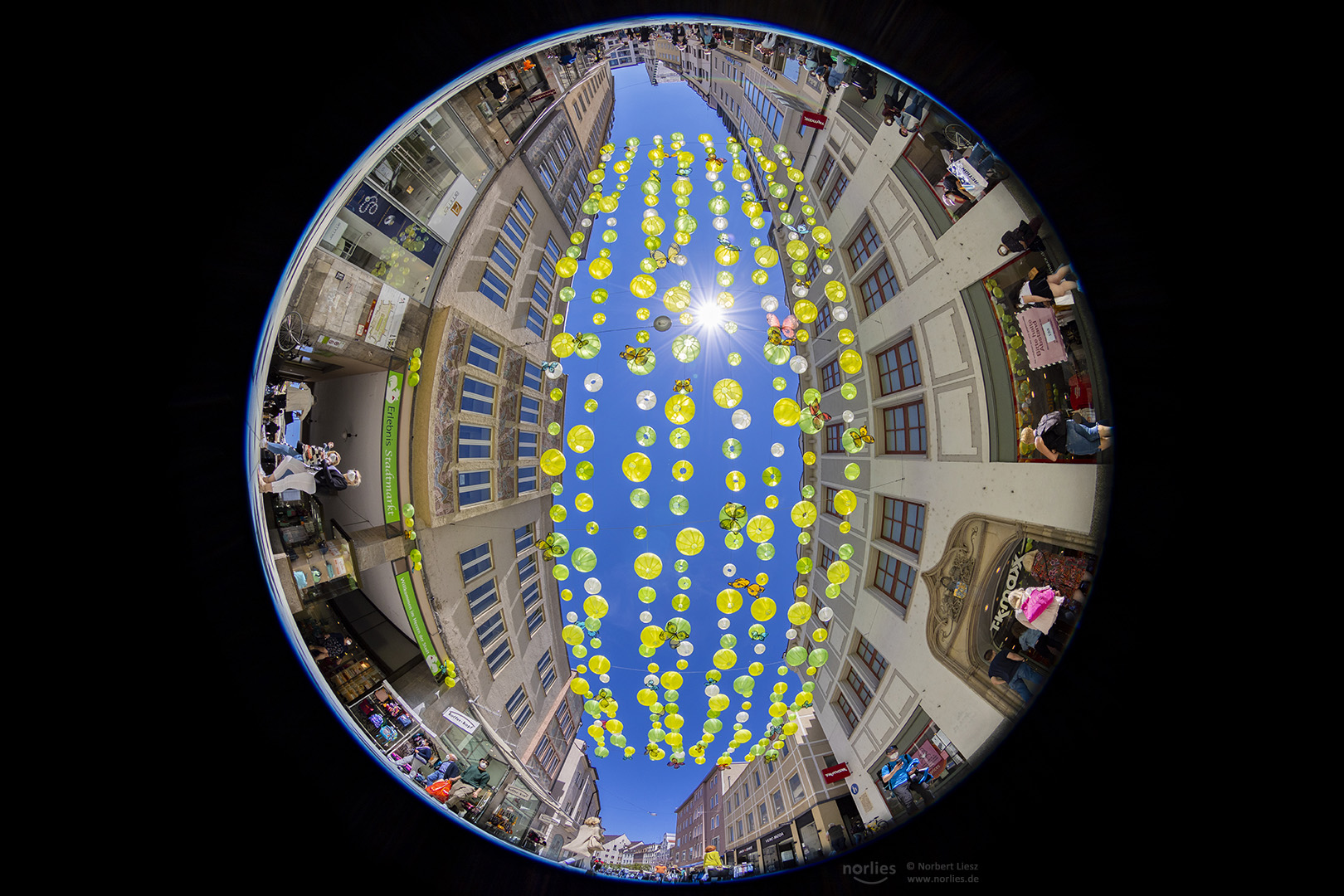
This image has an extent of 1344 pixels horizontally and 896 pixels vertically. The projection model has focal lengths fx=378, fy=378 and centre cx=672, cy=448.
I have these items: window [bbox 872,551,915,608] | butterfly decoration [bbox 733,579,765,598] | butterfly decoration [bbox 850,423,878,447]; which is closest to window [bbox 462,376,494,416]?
butterfly decoration [bbox 733,579,765,598]

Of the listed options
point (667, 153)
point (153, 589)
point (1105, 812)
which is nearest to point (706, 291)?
point (667, 153)

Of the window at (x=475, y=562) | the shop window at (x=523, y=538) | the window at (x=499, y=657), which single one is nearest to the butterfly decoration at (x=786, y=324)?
the shop window at (x=523, y=538)

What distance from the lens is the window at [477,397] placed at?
4.05 metres

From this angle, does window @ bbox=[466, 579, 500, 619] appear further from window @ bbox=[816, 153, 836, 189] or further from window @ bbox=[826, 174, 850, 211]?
window @ bbox=[816, 153, 836, 189]

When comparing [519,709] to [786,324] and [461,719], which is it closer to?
[461,719]

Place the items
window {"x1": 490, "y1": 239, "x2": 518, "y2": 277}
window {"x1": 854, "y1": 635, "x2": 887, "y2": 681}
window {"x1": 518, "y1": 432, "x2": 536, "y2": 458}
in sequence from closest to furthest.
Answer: window {"x1": 490, "y1": 239, "x2": 518, "y2": 277}, window {"x1": 518, "y1": 432, "x2": 536, "y2": 458}, window {"x1": 854, "y1": 635, "x2": 887, "y2": 681}

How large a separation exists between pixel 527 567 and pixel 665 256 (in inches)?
169

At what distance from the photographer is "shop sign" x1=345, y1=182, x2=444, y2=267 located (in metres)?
2.75

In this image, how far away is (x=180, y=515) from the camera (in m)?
2.14

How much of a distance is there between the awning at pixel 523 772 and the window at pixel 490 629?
2.13 feet

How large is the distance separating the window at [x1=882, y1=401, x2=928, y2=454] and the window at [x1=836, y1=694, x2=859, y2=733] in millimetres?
3502

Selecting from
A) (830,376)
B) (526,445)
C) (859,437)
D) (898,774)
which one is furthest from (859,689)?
(526,445)

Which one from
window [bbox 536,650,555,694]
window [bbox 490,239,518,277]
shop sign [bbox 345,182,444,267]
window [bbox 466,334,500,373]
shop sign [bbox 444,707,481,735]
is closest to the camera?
shop sign [bbox 345,182,444,267]

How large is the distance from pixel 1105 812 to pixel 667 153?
7.17 m
